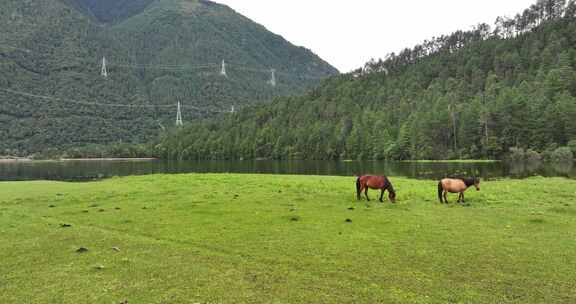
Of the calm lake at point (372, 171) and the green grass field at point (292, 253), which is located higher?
the calm lake at point (372, 171)

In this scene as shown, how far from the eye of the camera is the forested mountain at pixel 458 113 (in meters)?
100

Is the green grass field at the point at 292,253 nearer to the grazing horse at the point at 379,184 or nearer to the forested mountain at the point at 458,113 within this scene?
the grazing horse at the point at 379,184

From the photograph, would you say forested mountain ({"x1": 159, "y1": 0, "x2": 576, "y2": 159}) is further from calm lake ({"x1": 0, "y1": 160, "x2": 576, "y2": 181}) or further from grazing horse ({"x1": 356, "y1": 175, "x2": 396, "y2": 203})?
grazing horse ({"x1": 356, "y1": 175, "x2": 396, "y2": 203})

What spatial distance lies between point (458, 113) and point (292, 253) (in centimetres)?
12230

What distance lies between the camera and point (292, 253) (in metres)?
11.3

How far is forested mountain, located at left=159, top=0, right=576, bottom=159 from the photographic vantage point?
100 meters

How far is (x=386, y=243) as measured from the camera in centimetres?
1229

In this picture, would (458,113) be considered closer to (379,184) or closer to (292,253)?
(379,184)

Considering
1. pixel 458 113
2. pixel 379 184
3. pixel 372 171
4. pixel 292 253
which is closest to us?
pixel 292 253

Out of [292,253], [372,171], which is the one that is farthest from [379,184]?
[372,171]

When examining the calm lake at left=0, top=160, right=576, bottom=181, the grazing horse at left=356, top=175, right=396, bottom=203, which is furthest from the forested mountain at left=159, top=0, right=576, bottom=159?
the grazing horse at left=356, top=175, right=396, bottom=203

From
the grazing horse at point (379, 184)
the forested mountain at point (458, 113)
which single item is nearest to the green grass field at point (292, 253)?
the grazing horse at point (379, 184)

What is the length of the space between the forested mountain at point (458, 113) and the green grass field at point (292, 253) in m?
90.2

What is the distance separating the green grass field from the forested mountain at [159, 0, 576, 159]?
9020cm
